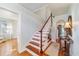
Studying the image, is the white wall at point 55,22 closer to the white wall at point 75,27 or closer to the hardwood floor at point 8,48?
the white wall at point 75,27

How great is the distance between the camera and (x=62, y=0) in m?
1.51

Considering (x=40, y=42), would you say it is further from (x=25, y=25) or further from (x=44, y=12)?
(x=44, y=12)

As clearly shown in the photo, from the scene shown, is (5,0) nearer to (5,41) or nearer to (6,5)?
(6,5)

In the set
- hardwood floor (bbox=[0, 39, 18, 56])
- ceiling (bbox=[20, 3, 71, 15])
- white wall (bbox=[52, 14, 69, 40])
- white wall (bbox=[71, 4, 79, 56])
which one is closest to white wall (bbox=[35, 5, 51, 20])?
ceiling (bbox=[20, 3, 71, 15])

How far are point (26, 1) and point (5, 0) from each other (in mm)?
346

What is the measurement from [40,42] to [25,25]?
1.27 ft

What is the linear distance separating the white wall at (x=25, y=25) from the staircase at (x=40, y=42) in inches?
3.3

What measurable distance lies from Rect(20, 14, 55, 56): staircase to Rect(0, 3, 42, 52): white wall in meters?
0.09

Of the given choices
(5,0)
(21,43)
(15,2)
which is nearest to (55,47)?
(21,43)

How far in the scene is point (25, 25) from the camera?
59.8 inches

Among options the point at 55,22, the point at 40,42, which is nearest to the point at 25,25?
the point at 40,42

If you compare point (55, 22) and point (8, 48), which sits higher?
point (55, 22)

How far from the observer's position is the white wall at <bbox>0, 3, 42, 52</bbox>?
149 cm

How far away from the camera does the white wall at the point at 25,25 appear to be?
1.49m
